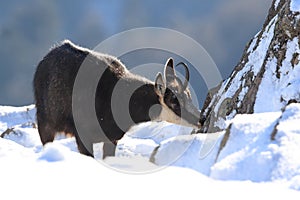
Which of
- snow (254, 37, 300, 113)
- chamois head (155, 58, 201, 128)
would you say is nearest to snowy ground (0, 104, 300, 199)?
snow (254, 37, 300, 113)

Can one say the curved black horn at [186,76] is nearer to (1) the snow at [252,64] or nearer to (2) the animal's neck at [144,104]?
(2) the animal's neck at [144,104]

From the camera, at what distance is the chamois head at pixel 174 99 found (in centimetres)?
1065

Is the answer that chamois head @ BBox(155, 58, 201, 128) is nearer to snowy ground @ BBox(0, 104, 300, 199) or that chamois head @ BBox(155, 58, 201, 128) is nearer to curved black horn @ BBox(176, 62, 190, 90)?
curved black horn @ BBox(176, 62, 190, 90)

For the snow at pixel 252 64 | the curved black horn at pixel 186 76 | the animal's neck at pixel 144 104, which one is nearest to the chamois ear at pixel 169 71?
the curved black horn at pixel 186 76

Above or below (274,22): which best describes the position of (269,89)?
below

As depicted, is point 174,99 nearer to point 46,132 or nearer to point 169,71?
point 169,71

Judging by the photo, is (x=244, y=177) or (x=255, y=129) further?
(x=255, y=129)

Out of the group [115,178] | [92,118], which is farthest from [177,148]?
[92,118]

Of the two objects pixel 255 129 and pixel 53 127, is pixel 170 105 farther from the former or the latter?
pixel 255 129

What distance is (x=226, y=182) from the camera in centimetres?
406

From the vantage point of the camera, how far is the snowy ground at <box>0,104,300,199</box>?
3717 millimetres

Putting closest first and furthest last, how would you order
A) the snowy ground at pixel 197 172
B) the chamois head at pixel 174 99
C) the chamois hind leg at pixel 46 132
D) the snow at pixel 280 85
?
the snowy ground at pixel 197 172 < the snow at pixel 280 85 < the chamois hind leg at pixel 46 132 < the chamois head at pixel 174 99

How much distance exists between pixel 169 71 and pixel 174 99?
1.96 ft

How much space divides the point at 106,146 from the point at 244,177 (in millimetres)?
6383
